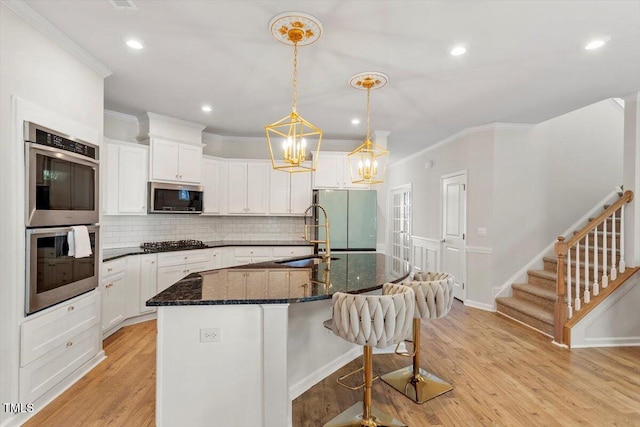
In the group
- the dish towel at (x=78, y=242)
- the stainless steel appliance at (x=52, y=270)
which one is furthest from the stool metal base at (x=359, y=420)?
the dish towel at (x=78, y=242)

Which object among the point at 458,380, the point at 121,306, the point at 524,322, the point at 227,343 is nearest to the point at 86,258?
the point at 121,306

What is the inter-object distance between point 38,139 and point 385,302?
8.55 feet

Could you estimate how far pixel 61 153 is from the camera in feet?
7.99

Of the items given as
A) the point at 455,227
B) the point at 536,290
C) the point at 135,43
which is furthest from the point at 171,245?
the point at 536,290

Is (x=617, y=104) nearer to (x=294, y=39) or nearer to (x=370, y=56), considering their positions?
(x=370, y=56)

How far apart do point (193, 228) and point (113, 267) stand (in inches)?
69.0

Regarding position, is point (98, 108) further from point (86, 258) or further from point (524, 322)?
point (524, 322)

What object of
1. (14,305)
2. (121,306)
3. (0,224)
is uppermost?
(0,224)

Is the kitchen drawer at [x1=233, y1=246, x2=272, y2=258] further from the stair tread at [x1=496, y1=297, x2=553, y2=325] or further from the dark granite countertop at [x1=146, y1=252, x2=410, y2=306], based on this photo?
the stair tread at [x1=496, y1=297, x2=553, y2=325]

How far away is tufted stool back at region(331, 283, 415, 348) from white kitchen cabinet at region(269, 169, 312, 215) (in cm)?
360

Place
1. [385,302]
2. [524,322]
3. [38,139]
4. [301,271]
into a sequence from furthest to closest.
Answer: [524,322] → [301,271] → [38,139] → [385,302]

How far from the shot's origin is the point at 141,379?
2709mm

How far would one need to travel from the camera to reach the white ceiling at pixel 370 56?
86.1 inches

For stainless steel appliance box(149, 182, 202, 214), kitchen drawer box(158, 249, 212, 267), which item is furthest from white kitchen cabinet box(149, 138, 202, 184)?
kitchen drawer box(158, 249, 212, 267)
